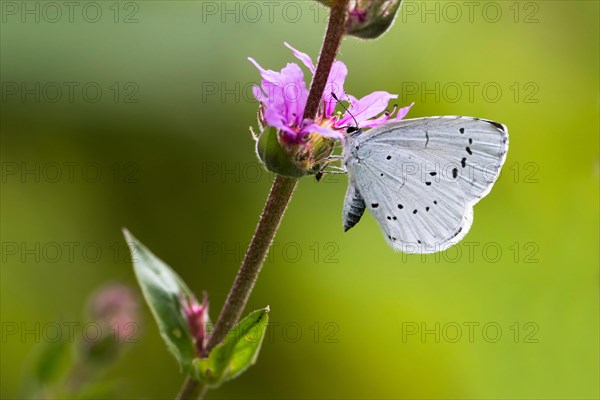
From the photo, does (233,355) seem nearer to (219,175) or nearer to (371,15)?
(371,15)

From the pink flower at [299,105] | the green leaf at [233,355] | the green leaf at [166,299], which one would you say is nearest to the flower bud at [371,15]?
the pink flower at [299,105]

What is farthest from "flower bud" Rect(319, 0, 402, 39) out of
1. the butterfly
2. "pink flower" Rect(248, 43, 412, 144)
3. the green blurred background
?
the green blurred background

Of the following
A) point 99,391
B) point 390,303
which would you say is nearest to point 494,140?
point 390,303

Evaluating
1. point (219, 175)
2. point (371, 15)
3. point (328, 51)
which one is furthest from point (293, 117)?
point (219, 175)

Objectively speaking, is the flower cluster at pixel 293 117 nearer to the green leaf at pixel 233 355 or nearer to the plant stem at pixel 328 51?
the plant stem at pixel 328 51

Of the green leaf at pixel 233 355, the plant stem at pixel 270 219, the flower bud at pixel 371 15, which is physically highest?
the flower bud at pixel 371 15

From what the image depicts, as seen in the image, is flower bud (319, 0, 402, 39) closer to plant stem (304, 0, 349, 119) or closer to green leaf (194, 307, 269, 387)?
plant stem (304, 0, 349, 119)
